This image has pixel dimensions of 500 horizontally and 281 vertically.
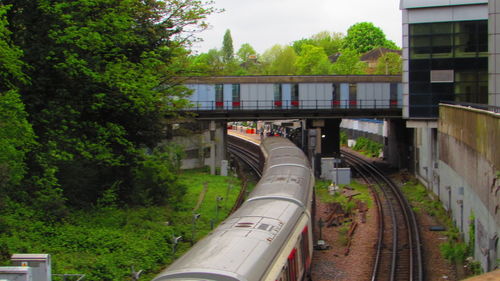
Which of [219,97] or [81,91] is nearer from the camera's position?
[81,91]

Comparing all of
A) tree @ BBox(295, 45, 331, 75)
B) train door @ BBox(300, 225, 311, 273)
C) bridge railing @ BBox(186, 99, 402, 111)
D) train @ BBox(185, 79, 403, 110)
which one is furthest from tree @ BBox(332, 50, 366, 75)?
train door @ BBox(300, 225, 311, 273)

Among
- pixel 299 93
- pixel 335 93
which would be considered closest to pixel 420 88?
pixel 335 93

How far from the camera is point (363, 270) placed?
19.5 m

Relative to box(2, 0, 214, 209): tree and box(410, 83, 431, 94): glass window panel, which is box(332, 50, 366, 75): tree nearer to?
box(410, 83, 431, 94): glass window panel

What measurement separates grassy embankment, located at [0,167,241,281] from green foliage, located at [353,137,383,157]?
32784mm

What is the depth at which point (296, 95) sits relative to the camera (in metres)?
42.3

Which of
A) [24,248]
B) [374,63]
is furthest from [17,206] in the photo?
[374,63]

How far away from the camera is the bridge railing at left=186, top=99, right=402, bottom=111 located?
138 feet

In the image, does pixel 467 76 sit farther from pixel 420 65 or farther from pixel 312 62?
pixel 312 62

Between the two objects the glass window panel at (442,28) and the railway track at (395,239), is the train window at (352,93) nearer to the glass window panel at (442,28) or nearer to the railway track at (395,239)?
the railway track at (395,239)

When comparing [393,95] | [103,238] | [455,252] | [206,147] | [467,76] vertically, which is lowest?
[455,252]

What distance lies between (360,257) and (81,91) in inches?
429

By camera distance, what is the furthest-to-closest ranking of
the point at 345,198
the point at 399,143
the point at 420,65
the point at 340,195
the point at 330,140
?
the point at 330,140
the point at 399,143
the point at 420,65
the point at 340,195
the point at 345,198

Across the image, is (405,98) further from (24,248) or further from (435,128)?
(24,248)
